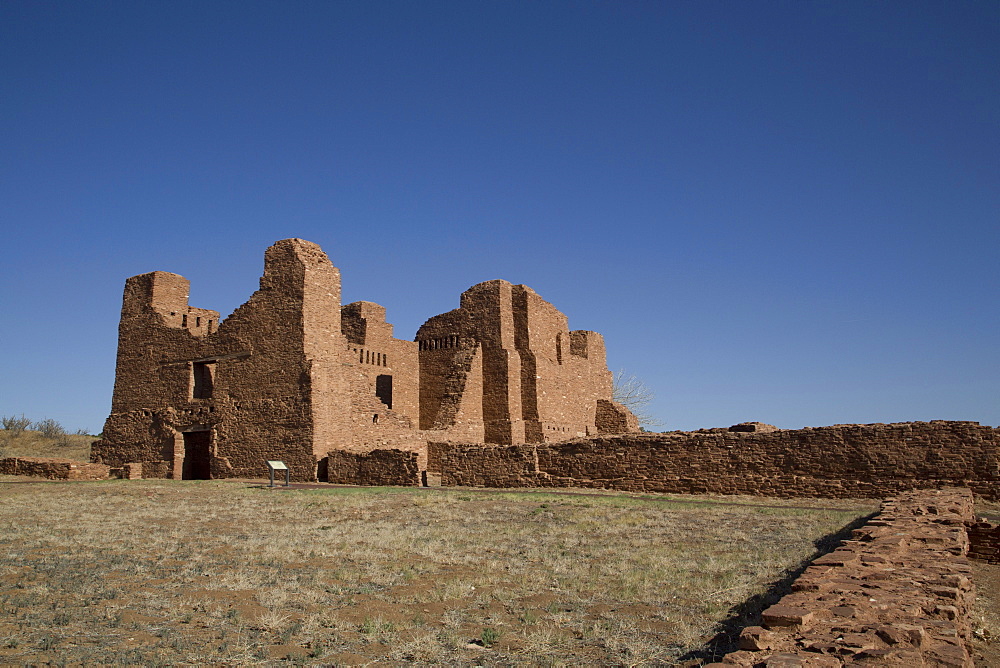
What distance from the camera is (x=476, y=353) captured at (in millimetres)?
25359

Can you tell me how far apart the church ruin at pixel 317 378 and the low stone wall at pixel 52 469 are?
1531mm

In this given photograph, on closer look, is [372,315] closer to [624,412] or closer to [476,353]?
[476,353]

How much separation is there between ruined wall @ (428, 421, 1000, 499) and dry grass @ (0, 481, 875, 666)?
358 cm

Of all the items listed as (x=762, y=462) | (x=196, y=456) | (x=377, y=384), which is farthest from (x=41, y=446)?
(x=762, y=462)

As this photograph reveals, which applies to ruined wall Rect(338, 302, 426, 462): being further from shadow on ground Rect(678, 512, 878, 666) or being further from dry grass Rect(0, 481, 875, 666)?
shadow on ground Rect(678, 512, 878, 666)

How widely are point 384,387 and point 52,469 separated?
10875 millimetres

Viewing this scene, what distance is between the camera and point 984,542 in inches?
337

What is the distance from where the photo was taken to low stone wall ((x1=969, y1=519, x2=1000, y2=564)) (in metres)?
8.48

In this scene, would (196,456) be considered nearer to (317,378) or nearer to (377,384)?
(377,384)

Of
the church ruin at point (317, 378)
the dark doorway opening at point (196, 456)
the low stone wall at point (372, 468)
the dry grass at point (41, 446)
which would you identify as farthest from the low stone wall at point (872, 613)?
the dry grass at point (41, 446)

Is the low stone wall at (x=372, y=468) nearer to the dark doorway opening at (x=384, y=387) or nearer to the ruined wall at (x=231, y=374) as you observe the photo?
the ruined wall at (x=231, y=374)

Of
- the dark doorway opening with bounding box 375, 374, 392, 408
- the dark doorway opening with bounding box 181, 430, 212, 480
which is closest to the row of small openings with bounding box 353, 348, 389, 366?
the dark doorway opening with bounding box 375, 374, 392, 408

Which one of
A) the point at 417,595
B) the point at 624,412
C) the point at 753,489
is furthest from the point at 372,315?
the point at 417,595

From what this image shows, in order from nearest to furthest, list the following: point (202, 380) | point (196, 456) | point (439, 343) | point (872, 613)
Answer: point (872, 613)
point (202, 380)
point (196, 456)
point (439, 343)
